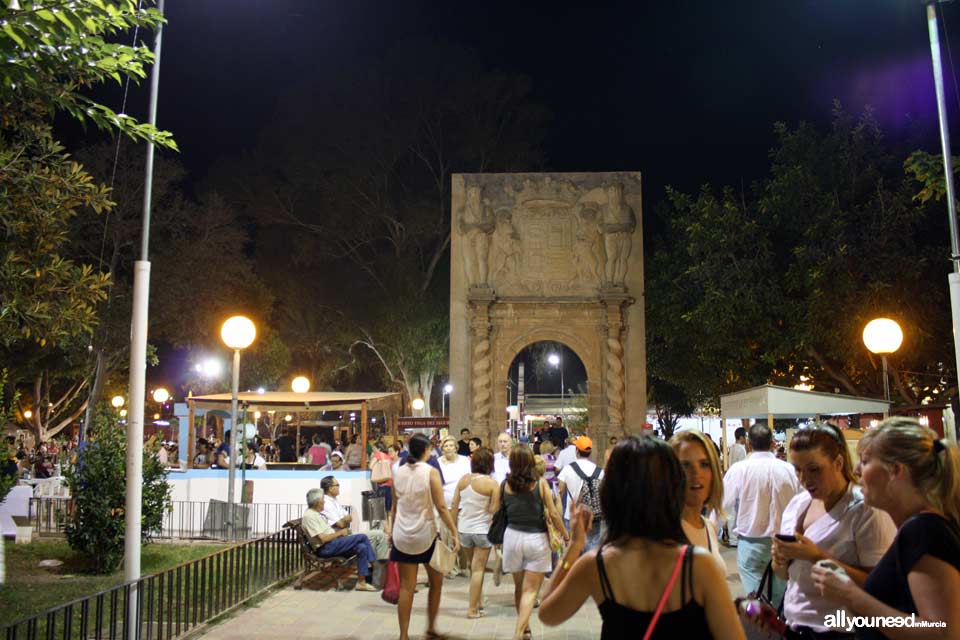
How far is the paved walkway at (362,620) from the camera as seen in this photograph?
7484mm

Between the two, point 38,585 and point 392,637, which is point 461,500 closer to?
point 392,637

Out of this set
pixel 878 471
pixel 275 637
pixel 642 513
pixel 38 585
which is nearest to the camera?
pixel 642 513

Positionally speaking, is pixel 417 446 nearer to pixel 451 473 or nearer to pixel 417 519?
pixel 417 519

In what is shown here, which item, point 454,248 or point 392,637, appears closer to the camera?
point 392,637

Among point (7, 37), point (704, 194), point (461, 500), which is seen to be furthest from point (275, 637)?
point (704, 194)

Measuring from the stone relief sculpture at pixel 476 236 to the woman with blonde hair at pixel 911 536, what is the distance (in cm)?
2223

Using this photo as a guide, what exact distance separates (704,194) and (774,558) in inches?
778

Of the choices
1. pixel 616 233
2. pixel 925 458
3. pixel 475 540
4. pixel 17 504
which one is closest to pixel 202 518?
pixel 17 504

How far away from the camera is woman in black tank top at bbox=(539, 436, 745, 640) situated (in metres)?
2.64

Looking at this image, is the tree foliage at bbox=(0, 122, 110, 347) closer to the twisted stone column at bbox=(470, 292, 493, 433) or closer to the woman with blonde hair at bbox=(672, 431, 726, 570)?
the woman with blonde hair at bbox=(672, 431, 726, 570)

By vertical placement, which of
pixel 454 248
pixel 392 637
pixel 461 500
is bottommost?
pixel 392 637

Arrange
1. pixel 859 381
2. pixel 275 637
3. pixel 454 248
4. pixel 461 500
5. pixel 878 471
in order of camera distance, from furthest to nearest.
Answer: pixel 454 248, pixel 859 381, pixel 461 500, pixel 275 637, pixel 878 471

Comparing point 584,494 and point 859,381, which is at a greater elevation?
point 859,381

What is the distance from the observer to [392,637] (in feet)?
24.4
